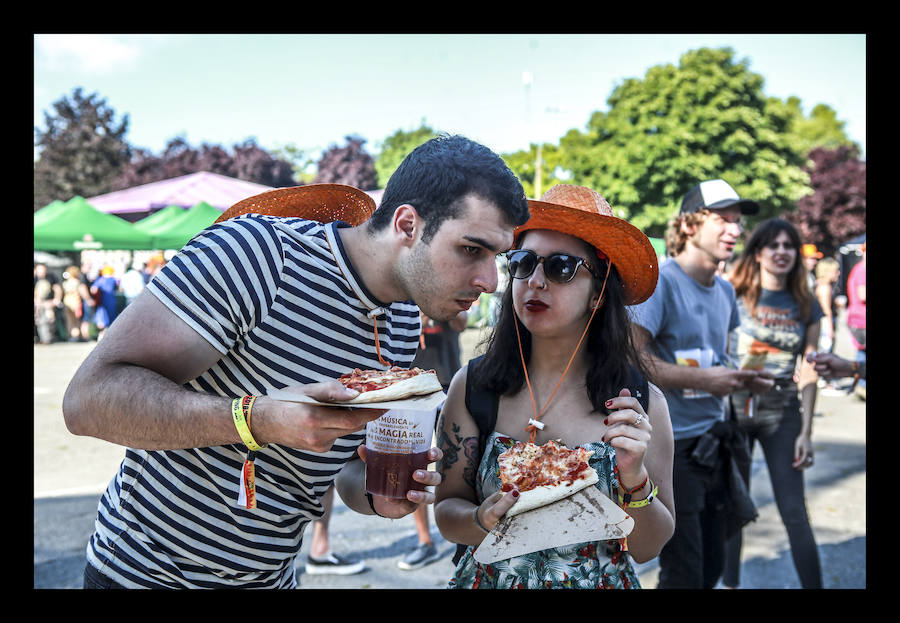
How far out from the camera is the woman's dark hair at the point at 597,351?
2.49 m

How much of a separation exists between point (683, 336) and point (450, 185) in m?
→ 2.39

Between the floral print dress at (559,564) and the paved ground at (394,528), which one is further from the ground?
the floral print dress at (559,564)

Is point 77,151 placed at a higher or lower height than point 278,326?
higher

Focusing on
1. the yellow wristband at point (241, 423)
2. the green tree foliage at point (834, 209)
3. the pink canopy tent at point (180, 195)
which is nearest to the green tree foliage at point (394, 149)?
the green tree foliage at point (834, 209)

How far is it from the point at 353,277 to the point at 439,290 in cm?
26

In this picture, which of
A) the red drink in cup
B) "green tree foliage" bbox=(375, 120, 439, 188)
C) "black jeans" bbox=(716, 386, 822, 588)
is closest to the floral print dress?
the red drink in cup

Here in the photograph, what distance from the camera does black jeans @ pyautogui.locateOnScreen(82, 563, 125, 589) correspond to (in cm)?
208

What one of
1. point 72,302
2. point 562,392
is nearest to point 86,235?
point 72,302

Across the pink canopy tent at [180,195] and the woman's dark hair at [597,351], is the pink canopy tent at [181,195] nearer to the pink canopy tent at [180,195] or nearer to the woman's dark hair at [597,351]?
the pink canopy tent at [180,195]

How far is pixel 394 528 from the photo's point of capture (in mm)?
5766

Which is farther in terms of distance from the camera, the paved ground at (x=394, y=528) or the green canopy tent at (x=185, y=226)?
the green canopy tent at (x=185, y=226)

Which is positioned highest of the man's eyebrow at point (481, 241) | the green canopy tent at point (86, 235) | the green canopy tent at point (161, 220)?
the green canopy tent at point (161, 220)

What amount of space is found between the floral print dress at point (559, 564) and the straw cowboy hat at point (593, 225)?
2.37ft

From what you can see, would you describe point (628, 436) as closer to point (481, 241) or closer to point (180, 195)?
point (481, 241)
